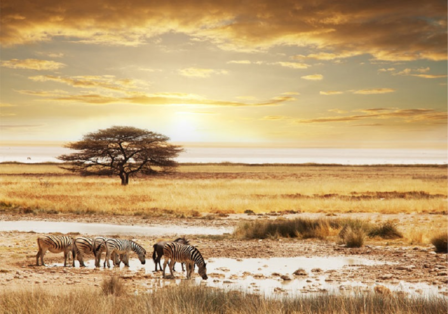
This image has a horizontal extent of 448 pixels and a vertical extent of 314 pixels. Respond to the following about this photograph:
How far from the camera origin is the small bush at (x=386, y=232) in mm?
21500

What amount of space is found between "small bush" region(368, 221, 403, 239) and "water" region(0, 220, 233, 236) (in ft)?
21.7

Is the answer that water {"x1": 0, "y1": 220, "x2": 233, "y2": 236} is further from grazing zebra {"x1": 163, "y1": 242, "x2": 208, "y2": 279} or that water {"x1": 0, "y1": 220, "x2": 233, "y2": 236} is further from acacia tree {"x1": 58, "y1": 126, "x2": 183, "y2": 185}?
acacia tree {"x1": 58, "y1": 126, "x2": 183, "y2": 185}

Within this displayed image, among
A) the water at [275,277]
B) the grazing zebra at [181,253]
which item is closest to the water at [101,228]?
the water at [275,277]

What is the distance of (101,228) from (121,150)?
122 feet

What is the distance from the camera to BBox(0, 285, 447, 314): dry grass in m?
8.00

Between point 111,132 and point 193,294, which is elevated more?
point 111,132

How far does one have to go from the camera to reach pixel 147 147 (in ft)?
196

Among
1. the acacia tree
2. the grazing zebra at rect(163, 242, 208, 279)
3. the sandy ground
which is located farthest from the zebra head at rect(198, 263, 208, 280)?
the acacia tree

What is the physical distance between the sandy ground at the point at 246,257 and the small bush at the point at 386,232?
53.5 inches

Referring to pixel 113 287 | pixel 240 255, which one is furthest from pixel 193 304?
pixel 240 255

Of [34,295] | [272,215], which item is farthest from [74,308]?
[272,215]

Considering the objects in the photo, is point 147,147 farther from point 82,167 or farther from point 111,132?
point 82,167

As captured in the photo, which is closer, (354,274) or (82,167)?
(354,274)

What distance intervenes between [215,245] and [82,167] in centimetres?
4547
